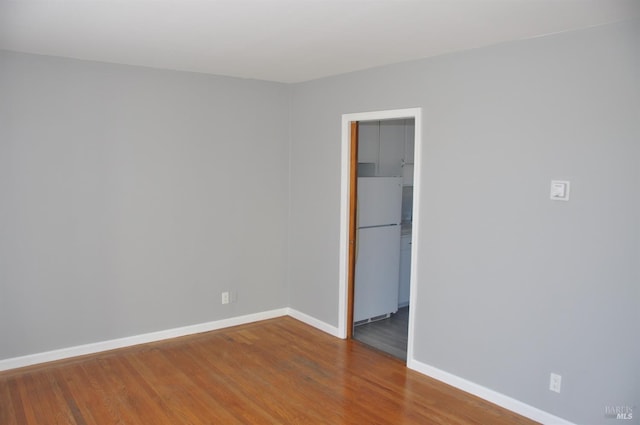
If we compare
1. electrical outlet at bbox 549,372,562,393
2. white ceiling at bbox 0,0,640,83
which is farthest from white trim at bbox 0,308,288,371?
electrical outlet at bbox 549,372,562,393

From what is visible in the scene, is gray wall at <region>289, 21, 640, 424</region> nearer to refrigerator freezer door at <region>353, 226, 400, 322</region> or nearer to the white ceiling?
the white ceiling

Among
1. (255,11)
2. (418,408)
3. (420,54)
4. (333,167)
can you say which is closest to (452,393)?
(418,408)

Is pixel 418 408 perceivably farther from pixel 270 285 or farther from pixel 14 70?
pixel 14 70

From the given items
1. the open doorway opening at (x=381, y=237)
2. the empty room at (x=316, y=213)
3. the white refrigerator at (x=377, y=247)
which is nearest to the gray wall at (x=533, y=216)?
the empty room at (x=316, y=213)

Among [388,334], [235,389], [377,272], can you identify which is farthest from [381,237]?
[235,389]

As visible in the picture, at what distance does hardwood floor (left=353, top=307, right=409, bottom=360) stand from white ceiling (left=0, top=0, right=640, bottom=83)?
2626 millimetres

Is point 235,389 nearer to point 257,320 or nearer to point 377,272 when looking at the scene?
point 257,320

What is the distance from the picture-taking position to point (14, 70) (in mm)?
3654

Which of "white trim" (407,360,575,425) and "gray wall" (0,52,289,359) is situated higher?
"gray wall" (0,52,289,359)

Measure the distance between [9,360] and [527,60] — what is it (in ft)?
14.8

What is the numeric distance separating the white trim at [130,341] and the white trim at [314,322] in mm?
118

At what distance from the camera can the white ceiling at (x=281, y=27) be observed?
2.49 metres

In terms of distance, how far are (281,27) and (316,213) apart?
235 centimetres

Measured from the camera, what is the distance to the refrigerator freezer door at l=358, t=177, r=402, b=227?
16.2ft
